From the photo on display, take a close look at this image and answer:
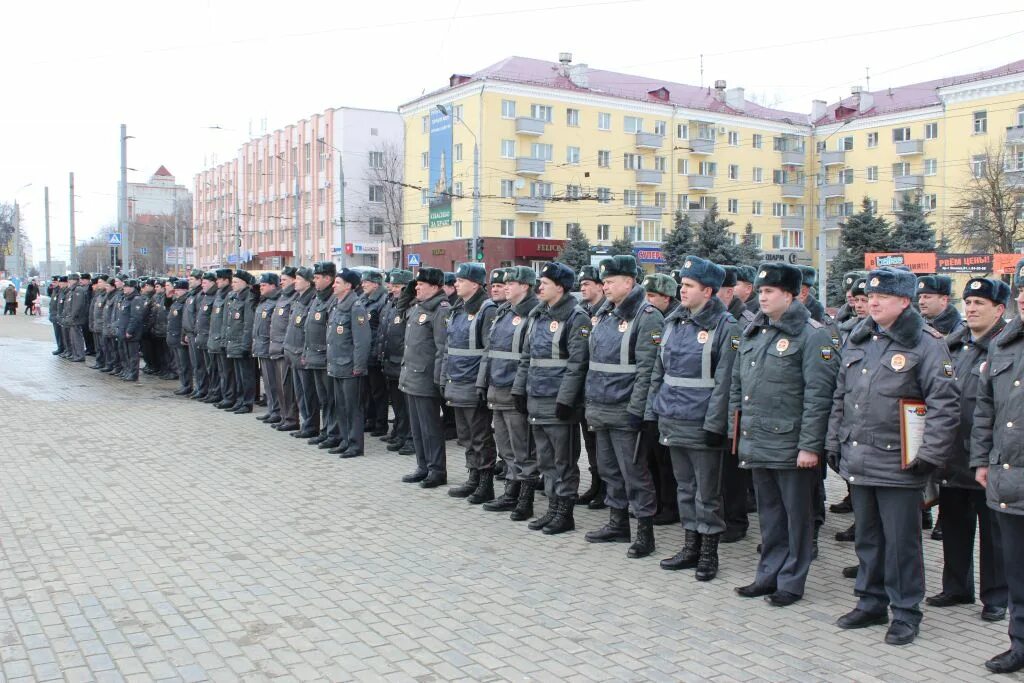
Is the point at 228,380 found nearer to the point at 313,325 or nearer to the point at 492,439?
the point at 313,325

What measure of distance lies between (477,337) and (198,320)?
324 inches

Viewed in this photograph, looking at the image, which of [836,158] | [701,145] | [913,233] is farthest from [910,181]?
[913,233]

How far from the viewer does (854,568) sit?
21.2 ft

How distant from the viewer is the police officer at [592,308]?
25.9 ft

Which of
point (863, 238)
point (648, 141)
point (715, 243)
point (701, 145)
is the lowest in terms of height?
point (863, 238)

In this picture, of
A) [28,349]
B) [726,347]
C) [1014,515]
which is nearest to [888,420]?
[1014,515]

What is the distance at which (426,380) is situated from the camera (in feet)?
Answer: 31.0

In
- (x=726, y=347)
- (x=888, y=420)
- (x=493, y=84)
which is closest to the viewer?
(x=888, y=420)

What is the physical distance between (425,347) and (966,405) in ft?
17.8

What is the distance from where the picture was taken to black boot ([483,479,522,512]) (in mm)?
8336

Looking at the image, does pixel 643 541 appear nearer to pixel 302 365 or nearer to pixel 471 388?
pixel 471 388

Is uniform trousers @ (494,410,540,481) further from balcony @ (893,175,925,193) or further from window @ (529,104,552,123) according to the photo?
balcony @ (893,175,925,193)

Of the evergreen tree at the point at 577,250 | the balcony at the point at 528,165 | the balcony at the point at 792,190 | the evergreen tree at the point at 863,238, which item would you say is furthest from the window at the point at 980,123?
the balcony at the point at 528,165

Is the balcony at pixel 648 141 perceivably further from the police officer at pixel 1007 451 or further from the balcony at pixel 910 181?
the police officer at pixel 1007 451
